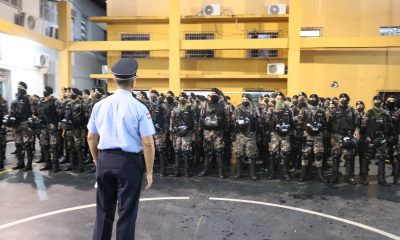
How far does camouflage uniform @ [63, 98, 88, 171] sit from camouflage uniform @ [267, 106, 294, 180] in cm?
416

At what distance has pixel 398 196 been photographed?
6266 millimetres

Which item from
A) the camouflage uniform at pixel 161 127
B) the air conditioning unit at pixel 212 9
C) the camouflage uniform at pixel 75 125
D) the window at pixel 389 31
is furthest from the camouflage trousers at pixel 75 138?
the window at pixel 389 31

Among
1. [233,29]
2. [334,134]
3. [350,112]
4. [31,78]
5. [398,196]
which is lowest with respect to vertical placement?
[398,196]

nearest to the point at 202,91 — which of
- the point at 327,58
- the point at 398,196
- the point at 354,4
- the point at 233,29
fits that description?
the point at 233,29

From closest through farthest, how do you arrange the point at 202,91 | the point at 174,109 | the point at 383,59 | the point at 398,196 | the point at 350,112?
the point at 398,196, the point at 350,112, the point at 174,109, the point at 383,59, the point at 202,91

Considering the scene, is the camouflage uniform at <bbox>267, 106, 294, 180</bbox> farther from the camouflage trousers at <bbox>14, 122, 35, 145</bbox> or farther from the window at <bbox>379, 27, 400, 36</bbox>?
the window at <bbox>379, 27, 400, 36</bbox>

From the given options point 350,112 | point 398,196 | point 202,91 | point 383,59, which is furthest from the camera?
point 202,91

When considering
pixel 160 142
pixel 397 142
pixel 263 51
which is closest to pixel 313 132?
pixel 397 142

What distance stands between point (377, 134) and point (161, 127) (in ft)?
14.7

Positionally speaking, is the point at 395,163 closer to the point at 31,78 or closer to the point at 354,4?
the point at 354,4

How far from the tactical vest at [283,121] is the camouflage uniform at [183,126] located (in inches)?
68.7

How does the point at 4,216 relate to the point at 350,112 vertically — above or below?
below

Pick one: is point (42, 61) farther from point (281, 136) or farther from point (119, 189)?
point (119, 189)

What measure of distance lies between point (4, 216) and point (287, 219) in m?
4.05
